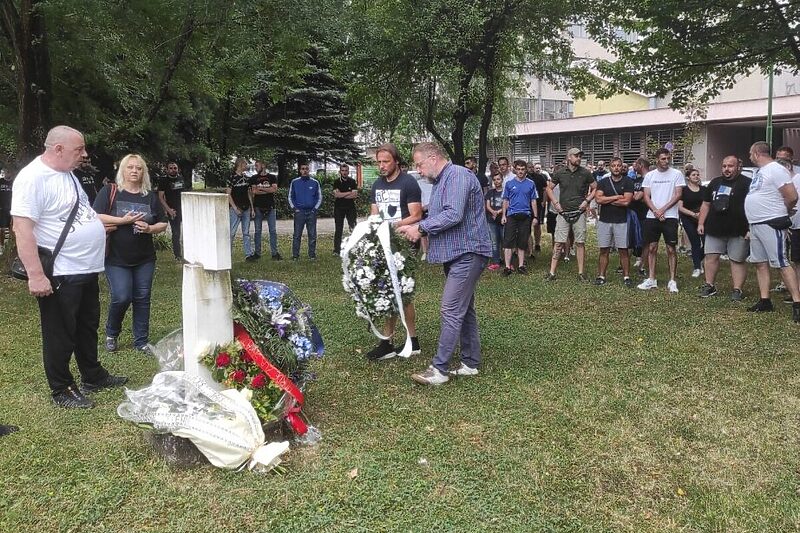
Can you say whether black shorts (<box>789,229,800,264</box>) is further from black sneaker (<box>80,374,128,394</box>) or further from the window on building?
the window on building

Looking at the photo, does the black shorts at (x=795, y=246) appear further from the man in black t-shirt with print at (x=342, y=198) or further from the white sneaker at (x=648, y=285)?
the man in black t-shirt with print at (x=342, y=198)

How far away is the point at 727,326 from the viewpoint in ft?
22.8

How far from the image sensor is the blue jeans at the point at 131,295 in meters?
5.92

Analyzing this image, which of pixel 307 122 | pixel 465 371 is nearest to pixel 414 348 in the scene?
pixel 465 371

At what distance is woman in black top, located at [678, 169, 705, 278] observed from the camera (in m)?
10.2

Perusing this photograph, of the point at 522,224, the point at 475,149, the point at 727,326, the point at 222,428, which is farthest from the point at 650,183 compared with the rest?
the point at 475,149

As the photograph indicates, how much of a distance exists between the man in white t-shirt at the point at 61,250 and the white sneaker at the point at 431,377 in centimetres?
246

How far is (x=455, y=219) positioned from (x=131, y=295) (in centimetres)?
313

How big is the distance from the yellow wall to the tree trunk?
3104 centimetres

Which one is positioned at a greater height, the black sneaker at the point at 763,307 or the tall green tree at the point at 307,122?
the tall green tree at the point at 307,122

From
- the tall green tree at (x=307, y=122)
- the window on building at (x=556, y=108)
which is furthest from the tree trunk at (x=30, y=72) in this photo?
the window on building at (x=556, y=108)

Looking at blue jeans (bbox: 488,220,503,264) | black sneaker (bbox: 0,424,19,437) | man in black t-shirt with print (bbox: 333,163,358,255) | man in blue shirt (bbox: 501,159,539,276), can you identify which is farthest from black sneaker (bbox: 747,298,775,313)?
man in black t-shirt with print (bbox: 333,163,358,255)

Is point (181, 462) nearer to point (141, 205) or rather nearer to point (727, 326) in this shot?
point (141, 205)

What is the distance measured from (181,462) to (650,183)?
782 centimetres
